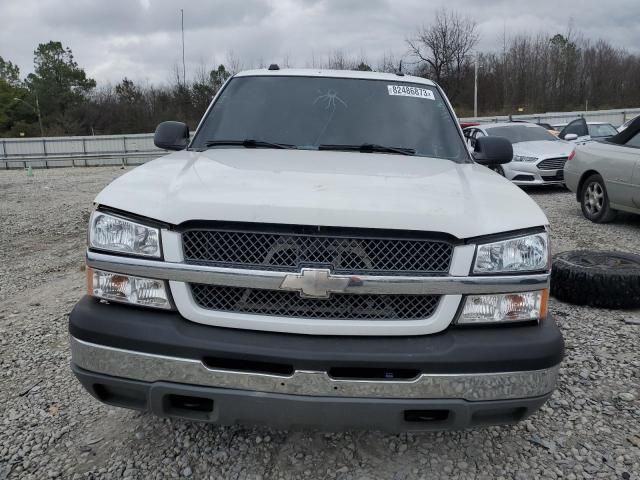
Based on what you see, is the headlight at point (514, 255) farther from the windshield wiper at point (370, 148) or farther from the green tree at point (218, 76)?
the green tree at point (218, 76)

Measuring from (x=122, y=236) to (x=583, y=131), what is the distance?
581 inches

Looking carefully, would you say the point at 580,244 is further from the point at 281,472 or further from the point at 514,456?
the point at 281,472

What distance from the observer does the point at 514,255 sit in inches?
84.4

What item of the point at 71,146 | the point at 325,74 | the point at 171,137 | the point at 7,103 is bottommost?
the point at 71,146

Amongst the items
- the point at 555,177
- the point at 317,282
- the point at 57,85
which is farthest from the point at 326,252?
the point at 57,85

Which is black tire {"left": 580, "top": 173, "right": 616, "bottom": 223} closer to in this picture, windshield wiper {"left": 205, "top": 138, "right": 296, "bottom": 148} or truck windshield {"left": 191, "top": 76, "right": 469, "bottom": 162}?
truck windshield {"left": 191, "top": 76, "right": 469, "bottom": 162}

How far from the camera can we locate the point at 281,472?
7.97 feet

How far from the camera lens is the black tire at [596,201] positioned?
791 cm

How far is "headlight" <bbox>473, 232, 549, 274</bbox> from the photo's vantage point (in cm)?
211

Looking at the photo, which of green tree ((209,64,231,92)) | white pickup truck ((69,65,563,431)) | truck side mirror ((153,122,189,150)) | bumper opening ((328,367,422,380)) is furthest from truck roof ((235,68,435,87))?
green tree ((209,64,231,92))

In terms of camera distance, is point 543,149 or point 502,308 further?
point 543,149

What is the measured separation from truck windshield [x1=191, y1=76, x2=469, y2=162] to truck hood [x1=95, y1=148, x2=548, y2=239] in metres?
0.53

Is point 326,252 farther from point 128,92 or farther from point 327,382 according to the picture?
point 128,92

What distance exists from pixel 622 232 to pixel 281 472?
6.84 m
